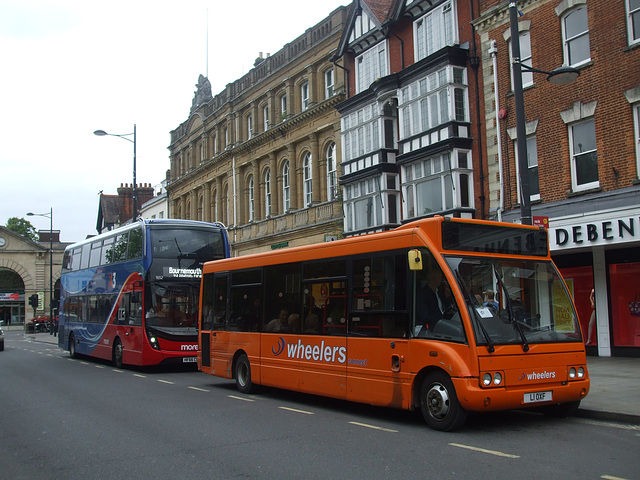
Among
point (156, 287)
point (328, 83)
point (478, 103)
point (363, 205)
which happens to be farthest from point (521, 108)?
point (328, 83)

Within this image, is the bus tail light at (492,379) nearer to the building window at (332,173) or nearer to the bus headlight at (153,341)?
the bus headlight at (153,341)

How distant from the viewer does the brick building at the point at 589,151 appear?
1683cm

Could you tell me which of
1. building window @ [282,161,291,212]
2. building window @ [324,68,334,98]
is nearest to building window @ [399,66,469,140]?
building window @ [324,68,334,98]

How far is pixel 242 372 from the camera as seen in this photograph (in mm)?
13672

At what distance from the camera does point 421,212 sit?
23.7 m

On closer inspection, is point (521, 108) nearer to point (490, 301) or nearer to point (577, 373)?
point (490, 301)

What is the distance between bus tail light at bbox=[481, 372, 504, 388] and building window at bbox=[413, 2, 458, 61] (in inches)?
669

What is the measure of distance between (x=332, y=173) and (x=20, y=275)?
2502 inches

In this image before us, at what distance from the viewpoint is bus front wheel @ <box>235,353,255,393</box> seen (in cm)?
1342

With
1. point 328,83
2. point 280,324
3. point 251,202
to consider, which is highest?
point 328,83

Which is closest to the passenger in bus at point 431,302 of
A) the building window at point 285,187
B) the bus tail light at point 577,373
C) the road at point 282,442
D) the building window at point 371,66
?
the road at point 282,442

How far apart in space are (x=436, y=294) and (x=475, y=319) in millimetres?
658

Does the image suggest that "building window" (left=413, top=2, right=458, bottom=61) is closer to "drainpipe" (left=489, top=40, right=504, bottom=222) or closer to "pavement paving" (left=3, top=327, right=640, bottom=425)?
"drainpipe" (left=489, top=40, right=504, bottom=222)

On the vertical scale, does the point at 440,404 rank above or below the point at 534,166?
below
